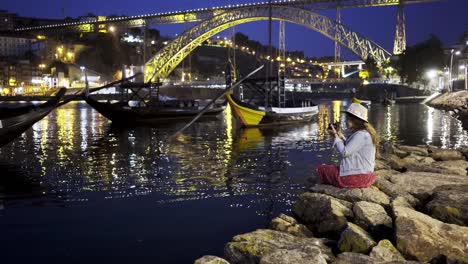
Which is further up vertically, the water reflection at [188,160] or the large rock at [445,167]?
the large rock at [445,167]

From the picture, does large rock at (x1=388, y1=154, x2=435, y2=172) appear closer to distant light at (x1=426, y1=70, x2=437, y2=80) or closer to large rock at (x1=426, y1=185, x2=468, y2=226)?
large rock at (x1=426, y1=185, x2=468, y2=226)

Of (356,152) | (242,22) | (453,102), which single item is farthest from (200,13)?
(356,152)

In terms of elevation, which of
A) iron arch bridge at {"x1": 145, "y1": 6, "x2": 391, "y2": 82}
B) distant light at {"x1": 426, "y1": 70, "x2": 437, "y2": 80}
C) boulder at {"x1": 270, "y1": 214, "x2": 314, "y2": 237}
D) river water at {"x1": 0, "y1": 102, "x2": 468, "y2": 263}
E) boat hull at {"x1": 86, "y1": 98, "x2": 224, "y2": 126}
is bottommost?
river water at {"x1": 0, "y1": 102, "x2": 468, "y2": 263}

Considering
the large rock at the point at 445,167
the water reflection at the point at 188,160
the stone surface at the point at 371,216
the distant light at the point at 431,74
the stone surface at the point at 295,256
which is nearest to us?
the stone surface at the point at 295,256

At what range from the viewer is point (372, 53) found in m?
72.3

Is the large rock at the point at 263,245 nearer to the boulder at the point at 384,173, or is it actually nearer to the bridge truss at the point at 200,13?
the boulder at the point at 384,173

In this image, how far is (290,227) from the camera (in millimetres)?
6133

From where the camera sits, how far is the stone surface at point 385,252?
4730mm

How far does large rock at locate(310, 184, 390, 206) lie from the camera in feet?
21.1

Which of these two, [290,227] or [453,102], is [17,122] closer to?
[290,227]

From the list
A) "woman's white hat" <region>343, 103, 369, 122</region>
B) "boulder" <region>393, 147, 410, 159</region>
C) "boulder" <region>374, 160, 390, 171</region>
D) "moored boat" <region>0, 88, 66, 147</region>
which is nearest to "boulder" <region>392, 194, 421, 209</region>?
"woman's white hat" <region>343, 103, 369, 122</region>

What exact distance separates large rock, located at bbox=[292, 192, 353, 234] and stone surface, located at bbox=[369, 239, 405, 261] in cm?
97

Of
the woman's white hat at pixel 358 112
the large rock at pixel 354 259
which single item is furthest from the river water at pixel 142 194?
the woman's white hat at pixel 358 112

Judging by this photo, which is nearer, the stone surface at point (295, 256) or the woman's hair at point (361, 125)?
the stone surface at point (295, 256)
